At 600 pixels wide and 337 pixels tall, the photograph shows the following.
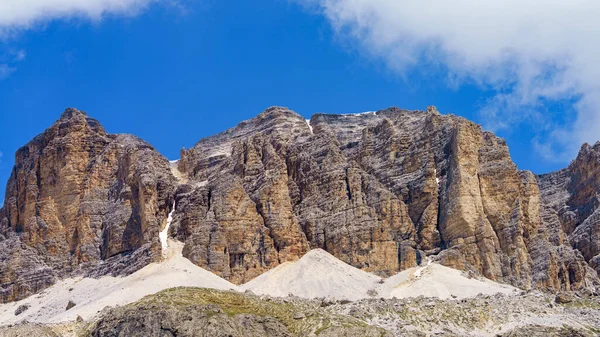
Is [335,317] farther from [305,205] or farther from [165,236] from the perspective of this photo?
[165,236]

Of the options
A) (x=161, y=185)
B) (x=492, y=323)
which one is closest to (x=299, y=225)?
(x=161, y=185)

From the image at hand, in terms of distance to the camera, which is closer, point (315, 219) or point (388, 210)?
point (388, 210)

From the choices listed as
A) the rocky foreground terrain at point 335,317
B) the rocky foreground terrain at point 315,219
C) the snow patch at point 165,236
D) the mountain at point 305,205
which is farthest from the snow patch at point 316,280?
the snow patch at point 165,236

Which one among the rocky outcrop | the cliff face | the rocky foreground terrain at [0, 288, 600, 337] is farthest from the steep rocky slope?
the rocky foreground terrain at [0, 288, 600, 337]

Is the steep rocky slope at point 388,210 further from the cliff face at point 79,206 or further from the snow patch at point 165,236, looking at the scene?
the cliff face at point 79,206

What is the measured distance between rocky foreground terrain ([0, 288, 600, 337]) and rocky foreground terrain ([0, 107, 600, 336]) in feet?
0.89

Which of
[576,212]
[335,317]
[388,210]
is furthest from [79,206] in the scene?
[576,212]

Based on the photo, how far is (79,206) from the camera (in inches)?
6599

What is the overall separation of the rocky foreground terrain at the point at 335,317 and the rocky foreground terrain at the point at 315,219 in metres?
→ 0.27

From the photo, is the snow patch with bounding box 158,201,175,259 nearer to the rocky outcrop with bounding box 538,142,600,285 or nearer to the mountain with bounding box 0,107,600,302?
the mountain with bounding box 0,107,600,302

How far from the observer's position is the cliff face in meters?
157

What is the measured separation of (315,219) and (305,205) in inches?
164

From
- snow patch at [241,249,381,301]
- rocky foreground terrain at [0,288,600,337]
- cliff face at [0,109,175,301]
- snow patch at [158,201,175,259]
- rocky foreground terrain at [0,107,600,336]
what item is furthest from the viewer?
cliff face at [0,109,175,301]

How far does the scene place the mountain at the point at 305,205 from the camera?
468ft
